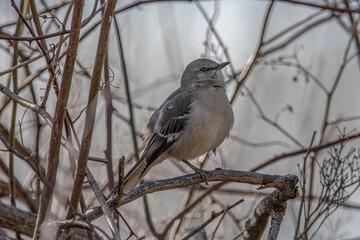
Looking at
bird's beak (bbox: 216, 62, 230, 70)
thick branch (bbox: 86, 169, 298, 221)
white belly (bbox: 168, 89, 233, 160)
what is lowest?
thick branch (bbox: 86, 169, 298, 221)

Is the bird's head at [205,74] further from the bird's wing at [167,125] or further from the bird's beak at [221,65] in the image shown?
the bird's wing at [167,125]

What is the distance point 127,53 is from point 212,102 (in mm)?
1154

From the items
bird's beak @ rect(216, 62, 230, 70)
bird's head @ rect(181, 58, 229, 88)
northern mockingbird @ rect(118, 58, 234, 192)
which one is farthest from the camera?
bird's head @ rect(181, 58, 229, 88)

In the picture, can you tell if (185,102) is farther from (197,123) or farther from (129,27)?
(129,27)

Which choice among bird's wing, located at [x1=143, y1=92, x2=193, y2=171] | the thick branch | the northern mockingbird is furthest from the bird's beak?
the thick branch

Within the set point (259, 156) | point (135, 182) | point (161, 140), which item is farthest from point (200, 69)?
point (259, 156)

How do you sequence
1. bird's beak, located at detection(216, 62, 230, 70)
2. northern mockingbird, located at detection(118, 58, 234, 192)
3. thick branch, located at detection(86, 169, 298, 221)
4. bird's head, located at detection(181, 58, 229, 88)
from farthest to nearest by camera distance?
bird's head, located at detection(181, 58, 229, 88)
bird's beak, located at detection(216, 62, 230, 70)
northern mockingbird, located at detection(118, 58, 234, 192)
thick branch, located at detection(86, 169, 298, 221)

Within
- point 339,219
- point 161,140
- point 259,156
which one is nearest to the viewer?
point 339,219

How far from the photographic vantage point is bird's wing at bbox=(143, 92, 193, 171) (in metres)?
4.47

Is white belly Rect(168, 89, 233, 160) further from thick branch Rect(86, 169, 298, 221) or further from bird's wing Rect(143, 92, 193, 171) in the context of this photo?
thick branch Rect(86, 169, 298, 221)

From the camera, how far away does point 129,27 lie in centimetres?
520

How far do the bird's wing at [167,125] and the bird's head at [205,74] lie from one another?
20cm

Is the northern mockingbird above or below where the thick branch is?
above

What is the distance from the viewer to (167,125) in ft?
15.1
